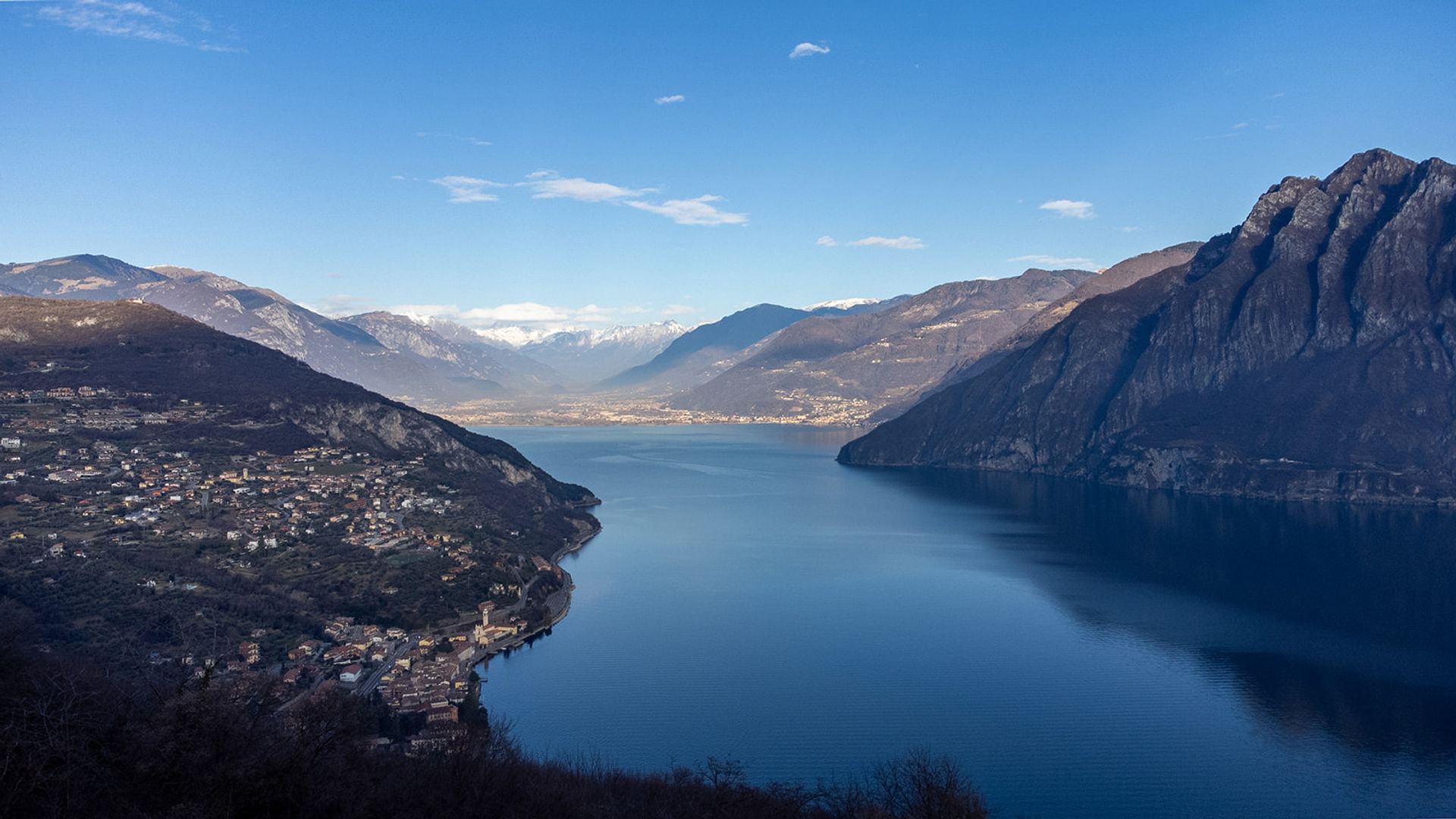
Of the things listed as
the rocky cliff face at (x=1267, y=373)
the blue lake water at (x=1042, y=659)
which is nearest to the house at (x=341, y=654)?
the blue lake water at (x=1042, y=659)

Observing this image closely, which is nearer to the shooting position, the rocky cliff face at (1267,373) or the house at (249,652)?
the house at (249,652)

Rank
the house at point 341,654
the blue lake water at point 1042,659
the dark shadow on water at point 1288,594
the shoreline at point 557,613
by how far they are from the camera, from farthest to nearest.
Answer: the shoreline at point 557,613 → the house at point 341,654 → the dark shadow on water at point 1288,594 → the blue lake water at point 1042,659

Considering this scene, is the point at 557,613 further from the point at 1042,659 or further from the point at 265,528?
the point at 1042,659

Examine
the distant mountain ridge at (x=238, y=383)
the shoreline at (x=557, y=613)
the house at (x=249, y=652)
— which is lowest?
the shoreline at (x=557, y=613)

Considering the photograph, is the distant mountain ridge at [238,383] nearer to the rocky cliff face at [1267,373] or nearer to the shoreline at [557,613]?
the shoreline at [557,613]

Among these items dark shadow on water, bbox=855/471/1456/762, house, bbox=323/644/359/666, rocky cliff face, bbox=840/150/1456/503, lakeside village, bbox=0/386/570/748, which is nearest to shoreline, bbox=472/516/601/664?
lakeside village, bbox=0/386/570/748

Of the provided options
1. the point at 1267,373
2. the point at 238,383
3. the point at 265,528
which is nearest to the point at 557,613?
the point at 265,528

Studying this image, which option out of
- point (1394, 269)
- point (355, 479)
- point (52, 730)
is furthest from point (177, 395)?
point (1394, 269)

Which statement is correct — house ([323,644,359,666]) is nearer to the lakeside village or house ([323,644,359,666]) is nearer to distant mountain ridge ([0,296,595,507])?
the lakeside village
